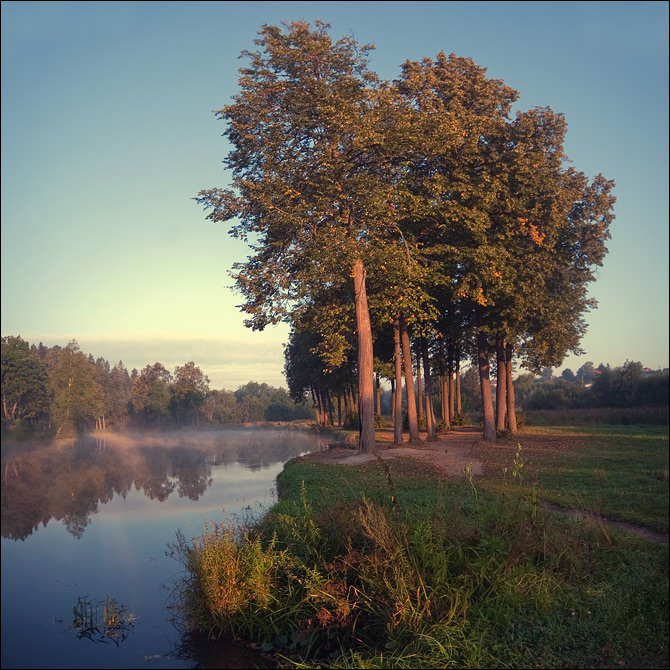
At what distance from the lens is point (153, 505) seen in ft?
48.1

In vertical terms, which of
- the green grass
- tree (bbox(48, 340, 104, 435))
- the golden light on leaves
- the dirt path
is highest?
the golden light on leaves

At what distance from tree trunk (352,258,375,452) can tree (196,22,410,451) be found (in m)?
0.04

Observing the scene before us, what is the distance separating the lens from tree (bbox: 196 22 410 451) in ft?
66.4

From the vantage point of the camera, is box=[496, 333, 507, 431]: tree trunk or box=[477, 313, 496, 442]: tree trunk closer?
box=[477, 313, 496, 442]: tree trunk

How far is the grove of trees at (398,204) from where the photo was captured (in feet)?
68.2

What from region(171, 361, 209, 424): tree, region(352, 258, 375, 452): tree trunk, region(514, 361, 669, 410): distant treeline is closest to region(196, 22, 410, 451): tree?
region(352, 258, 375, 452): tree trunk

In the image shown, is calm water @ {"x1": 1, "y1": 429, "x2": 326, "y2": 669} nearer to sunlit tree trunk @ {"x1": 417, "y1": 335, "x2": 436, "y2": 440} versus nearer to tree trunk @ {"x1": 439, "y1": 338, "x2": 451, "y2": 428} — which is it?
sunlit tree trunk @ {"x1": 417, "y1": 335, "x2": 436, "y2": 440}

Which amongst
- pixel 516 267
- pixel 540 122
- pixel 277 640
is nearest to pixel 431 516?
pixel 277 640

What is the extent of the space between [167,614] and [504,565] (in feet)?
14.8

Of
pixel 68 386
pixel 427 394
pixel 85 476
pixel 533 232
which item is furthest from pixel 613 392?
pixel 68 386

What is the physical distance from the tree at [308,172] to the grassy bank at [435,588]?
41.8ft

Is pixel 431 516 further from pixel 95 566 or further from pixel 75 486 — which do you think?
pixel 75 486

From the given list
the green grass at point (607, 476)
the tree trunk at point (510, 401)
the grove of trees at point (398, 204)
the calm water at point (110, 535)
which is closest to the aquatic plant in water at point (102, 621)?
the calm water at point (110, 535)

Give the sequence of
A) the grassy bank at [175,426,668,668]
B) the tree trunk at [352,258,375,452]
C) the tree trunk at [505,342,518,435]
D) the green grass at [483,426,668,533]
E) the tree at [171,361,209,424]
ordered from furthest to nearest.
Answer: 1. the tree at [171,361,209,424]
2. the tree trunk at [505,342,518,435]
3. the tree trunk at [352,258,375,452]
4. the green grass at [483,426,668,533]
5. the grassy bank at [175,426,668,668]
